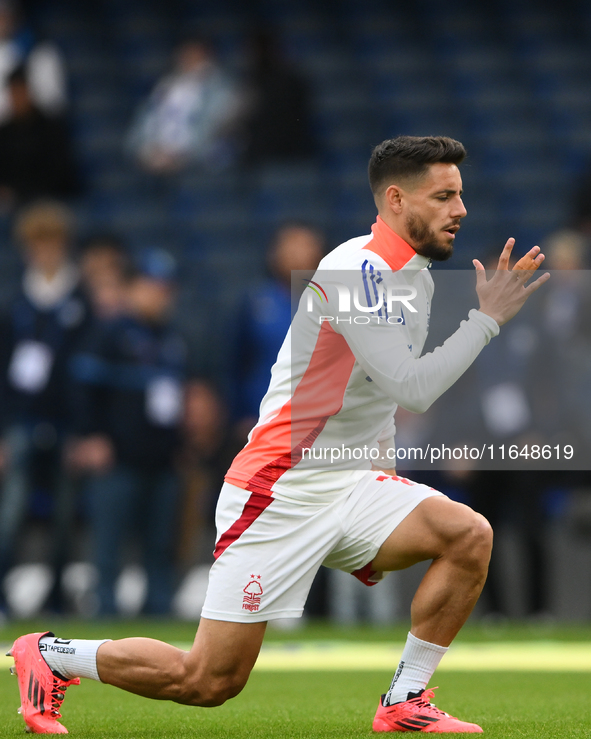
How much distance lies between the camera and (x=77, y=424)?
839 cm

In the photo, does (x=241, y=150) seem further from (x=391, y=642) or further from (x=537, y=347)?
(x=391, y=642)

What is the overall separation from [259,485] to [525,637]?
158 inches

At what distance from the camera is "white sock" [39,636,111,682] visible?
4004mm

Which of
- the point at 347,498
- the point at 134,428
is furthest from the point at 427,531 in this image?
the point at 134,428

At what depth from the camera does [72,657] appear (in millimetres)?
4012

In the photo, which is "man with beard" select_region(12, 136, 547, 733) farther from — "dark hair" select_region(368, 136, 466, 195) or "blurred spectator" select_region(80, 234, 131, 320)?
"blurred spectator" select_region(80, 234, 131, 320)

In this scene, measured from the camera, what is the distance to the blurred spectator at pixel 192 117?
11508mm

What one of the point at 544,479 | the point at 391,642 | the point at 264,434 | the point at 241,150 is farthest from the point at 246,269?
the point at 264,434

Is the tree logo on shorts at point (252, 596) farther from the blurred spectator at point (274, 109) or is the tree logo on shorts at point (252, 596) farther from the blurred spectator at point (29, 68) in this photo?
the blurred spectator at point (29, 68)

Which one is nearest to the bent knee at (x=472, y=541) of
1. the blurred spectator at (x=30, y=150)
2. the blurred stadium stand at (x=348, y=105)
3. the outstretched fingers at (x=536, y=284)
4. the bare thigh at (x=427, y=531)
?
the bare thigh at (x=427, y=531)

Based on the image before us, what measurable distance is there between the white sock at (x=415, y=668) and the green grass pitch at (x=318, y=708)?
0.18 metres

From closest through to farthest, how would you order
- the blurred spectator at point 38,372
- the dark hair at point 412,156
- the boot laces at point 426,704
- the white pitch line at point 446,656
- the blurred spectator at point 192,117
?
1. the boot laces at point 426,704
2. the dark hair at point 412,156
3. the white pitch line at point 446,656
4. the blurred spectator at point 38,372
5. the blurred spectator at point 192,117

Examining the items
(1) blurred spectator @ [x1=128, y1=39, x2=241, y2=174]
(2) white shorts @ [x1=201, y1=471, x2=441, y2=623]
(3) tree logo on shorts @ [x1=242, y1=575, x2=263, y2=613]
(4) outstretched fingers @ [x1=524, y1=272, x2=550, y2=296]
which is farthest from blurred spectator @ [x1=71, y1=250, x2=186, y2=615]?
(4) outstretched fingers @ [x1=524, y1=272, x2=550, y2=296]

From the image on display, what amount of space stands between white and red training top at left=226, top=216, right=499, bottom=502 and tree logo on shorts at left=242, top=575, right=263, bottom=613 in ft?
1.00
